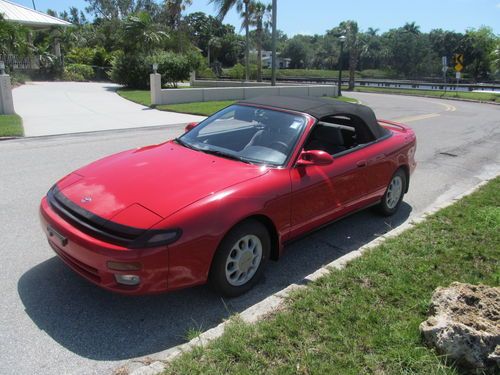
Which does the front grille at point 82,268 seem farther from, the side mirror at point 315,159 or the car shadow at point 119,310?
the side mirror at point 315,159

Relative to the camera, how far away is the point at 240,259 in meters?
3.39

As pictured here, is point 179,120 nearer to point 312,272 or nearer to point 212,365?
point 312,272

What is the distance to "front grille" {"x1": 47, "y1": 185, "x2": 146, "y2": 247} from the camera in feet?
9.46

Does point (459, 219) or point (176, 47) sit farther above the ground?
point (176, 47)

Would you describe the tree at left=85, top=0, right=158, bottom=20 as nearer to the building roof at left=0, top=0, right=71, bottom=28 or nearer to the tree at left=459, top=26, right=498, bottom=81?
the building roof at left=0, top=0, right=71, bottom=28

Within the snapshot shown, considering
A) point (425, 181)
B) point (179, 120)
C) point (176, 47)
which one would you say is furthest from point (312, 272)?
point (176, 47)

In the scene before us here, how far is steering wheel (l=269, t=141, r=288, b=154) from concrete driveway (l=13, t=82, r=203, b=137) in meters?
9.01

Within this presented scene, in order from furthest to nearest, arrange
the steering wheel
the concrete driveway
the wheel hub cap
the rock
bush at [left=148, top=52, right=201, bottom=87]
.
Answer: bush at [left=148, top=52, right=201, bottom=87] → the concrete driveway → the steering wheel → the wheel hub cap → the rock

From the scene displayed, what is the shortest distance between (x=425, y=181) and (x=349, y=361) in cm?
550

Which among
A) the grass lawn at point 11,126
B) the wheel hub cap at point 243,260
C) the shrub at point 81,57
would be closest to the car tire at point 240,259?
the wheel hub cap at point 243,260

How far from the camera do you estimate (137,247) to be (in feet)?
9.29

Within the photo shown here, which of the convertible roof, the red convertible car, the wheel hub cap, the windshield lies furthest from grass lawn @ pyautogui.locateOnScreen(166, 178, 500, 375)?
the convertible roof

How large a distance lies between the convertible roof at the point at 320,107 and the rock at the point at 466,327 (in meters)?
2.08

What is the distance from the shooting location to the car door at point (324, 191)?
382 cm
